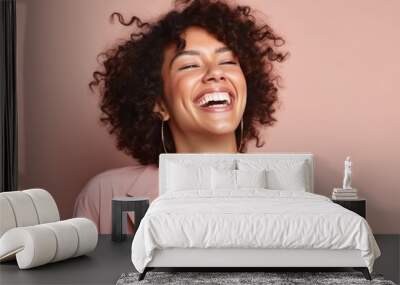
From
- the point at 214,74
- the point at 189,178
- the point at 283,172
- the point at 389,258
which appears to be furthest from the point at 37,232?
the point at 389,258

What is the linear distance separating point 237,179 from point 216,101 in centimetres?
97

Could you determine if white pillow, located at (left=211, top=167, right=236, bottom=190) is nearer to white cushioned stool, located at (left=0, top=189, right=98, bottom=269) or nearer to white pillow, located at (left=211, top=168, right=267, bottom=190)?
white pillow, located at (left=211, top=168, right=267, bottom=190)

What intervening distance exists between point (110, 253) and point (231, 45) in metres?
2.50

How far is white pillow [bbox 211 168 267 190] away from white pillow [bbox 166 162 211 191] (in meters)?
0.10

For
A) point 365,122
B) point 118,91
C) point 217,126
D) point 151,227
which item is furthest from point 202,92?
point 151,227

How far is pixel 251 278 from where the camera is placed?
17.2 ft

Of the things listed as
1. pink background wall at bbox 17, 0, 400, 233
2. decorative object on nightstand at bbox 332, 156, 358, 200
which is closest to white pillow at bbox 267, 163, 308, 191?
decorative object on nightstand at bbox 332, 156, 358, 200

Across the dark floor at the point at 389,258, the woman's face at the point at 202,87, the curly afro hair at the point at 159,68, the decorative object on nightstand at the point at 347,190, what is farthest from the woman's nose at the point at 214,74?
the dark floor at the point at 389,258

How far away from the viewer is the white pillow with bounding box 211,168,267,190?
267 inches

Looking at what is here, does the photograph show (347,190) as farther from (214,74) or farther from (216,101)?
(214,74)

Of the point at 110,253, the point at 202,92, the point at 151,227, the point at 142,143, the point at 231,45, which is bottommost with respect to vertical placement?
the point at 110,253

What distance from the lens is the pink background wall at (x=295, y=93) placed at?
7.45m

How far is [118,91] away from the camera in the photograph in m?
7.50

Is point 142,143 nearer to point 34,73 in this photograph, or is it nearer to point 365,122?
point 34,73
